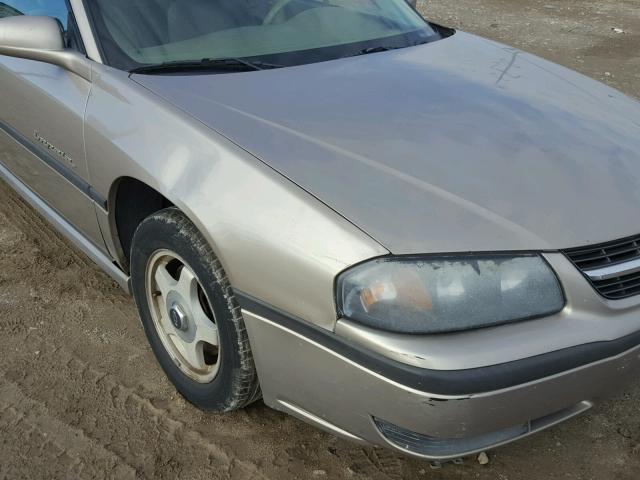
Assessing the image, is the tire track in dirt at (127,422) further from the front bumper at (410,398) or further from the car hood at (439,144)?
the car hood at (439,144)

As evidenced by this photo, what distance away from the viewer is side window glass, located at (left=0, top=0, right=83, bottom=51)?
2.52m

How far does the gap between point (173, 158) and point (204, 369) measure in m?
0.76

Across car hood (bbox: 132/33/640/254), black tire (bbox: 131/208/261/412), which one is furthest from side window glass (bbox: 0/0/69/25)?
black tire (bbox: 131/208/261/412)

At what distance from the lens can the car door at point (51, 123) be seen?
2477mm

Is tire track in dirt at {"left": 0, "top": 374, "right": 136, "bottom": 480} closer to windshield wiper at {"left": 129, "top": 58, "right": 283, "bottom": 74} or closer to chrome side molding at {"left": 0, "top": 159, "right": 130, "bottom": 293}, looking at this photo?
chrome side molding at {"left": 0, "top": 159, "right": 130, "bottom": 293}

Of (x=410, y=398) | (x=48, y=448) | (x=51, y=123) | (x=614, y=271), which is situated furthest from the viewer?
(x=51, y=123)

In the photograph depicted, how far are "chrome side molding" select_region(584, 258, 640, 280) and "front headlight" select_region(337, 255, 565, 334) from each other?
7.4 inches

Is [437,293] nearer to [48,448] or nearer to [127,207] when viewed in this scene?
[127,207]

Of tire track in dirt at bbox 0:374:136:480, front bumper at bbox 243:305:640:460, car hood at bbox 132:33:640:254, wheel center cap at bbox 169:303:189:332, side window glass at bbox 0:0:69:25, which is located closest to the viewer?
front bumper at bbox 243:305:640:460

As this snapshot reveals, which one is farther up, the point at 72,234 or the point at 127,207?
the point at 127,207

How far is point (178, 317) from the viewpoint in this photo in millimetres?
2305

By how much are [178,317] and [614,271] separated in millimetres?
1382

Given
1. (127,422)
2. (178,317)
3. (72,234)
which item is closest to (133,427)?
(127,422)

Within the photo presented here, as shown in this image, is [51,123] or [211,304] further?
[51,123]
